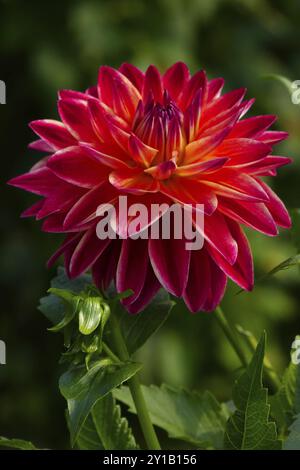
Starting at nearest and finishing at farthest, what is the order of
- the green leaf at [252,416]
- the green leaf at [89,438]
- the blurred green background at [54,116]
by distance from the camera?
the green leaf at [252,416] < the green leaf at [89,438] < the blurred green background at [54,116]

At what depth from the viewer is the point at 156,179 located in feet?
1.76

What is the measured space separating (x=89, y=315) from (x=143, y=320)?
0.27ft

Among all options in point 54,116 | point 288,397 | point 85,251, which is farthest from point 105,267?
point 54,116

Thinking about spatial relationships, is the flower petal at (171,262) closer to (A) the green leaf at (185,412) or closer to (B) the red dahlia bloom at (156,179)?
(B) the red dahlia bloom at (156,179)

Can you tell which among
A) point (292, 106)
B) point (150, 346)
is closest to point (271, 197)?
point (150, 346)

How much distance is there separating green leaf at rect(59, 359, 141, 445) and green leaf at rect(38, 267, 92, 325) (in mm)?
55

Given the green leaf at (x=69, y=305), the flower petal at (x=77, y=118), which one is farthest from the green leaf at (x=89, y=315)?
the flower petal at (x=77, y=118)

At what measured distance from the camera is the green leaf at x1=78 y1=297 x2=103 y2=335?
47 centimetres

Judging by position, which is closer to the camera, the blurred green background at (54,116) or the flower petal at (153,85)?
the flower petal at (153,85)

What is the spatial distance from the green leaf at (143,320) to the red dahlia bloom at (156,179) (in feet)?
0.12

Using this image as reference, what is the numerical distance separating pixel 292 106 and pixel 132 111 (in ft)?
3.79

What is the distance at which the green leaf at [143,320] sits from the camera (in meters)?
0.54

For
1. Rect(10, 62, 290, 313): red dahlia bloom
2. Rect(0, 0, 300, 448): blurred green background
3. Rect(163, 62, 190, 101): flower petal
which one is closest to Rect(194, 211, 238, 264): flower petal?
Rect(10, 62, 290, 313): red dahlia bloom

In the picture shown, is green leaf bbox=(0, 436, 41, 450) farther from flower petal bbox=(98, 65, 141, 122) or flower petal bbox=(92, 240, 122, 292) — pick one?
flower petal bbox=(98, 65, 141, 122)
